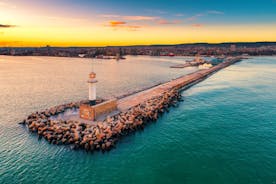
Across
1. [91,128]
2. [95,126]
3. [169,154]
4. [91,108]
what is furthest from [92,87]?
[169,154]

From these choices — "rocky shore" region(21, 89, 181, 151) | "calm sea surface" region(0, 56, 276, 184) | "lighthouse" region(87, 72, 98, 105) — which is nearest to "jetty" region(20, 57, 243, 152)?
"rocky shore" region(21, 89, 181, 151)

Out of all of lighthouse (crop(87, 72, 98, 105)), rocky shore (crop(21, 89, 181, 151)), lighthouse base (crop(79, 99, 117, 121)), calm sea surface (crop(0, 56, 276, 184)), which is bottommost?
calm sea surface (crop(0, 56, 276, 184))

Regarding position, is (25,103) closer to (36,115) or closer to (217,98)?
(36,115)

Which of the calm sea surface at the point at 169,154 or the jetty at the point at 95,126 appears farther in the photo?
the jetty at the point at 95,126

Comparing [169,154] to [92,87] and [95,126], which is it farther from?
[92,87]

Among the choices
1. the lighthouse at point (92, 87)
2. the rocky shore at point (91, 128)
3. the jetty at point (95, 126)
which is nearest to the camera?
the rocky shore at point (91, 128)

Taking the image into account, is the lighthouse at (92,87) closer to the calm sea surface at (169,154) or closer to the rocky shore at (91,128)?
the rocky shore at (91,128)

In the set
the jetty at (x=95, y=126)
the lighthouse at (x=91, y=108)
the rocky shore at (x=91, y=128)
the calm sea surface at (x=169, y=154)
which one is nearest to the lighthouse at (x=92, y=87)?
the lighthouse at (x=91, y=108)

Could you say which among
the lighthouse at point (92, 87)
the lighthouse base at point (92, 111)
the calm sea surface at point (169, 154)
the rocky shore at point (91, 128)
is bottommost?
the calm sea surface at point (169, 154)

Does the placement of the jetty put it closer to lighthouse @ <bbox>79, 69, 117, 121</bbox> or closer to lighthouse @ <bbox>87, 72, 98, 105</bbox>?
lighthouse @ <bbox>79, 69, 117, 121</bbox>
